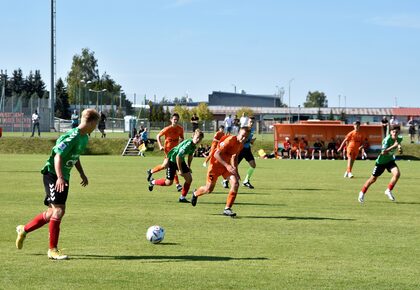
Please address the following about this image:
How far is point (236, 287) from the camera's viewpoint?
857cm

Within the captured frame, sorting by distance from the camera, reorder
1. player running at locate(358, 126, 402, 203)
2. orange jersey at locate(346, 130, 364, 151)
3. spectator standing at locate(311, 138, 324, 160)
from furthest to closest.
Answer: spectator standing at locate(311, 138, 324, 160) < orange jersey at locate(346, 130, 364, 151) < player running at locate(358, 126, 402, 203)

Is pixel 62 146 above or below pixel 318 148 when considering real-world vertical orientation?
above

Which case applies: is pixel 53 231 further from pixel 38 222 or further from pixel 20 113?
pixel 20 113

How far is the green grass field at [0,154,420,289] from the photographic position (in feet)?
29.6

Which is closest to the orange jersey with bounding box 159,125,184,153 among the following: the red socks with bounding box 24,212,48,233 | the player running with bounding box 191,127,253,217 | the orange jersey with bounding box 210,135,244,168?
the player running with bounding box 191,127,253,217

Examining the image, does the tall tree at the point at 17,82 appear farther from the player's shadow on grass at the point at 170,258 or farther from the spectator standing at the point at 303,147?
the player's shadow on grass at the point at 170,258

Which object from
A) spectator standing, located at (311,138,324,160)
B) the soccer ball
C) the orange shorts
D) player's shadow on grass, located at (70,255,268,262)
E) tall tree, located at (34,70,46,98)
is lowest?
spectator standing, located at (311,138,324,160)

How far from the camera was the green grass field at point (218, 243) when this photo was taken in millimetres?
9016

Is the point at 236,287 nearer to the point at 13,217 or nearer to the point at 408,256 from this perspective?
the point at 408,256

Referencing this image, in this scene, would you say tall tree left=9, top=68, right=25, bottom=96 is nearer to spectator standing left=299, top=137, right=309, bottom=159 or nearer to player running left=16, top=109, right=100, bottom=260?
spectator standing left=299, top=137, right=309, bottom=159

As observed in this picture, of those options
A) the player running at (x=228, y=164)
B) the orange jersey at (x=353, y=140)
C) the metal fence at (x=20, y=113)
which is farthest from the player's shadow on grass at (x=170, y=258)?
the metal fence at (x=20, y=113)

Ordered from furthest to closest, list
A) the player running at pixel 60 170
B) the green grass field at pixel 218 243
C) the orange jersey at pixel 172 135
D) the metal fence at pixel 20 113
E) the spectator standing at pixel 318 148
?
the metal fence at pixel 20 113, the spectator standing at pixel 318 148, the orange jersey at pixel 172 135, the player running at pixel 60 170, the green grass field at pixel 218 243

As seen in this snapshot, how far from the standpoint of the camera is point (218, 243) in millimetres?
11836

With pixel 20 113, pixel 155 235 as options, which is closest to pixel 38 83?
pixel 20 113
